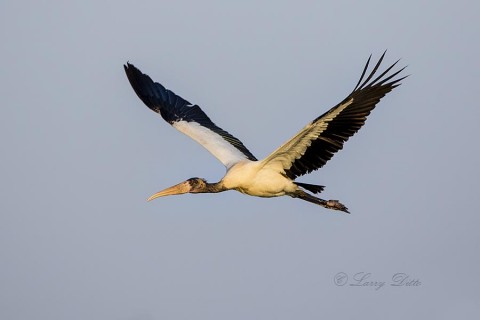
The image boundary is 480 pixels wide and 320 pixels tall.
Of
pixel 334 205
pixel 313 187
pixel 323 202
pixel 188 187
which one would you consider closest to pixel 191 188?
pixel 188 187

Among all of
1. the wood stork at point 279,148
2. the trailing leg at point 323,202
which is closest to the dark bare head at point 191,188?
the wood stork at point 279,148

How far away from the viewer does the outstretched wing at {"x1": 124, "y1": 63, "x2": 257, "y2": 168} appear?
2509cm

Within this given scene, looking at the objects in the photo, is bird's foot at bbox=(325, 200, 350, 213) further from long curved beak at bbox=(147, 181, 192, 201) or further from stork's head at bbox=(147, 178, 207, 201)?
long curved beak at bbox=(147, 181, 192, 201)

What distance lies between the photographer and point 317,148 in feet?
72.3

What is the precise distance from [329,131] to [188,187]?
371 centimetres

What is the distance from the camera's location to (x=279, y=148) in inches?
848

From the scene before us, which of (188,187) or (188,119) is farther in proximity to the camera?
(188,119)

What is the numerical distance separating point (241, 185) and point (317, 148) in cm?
178

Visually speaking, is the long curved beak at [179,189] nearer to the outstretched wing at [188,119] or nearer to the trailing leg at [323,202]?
the outstretched wing at [188,119]

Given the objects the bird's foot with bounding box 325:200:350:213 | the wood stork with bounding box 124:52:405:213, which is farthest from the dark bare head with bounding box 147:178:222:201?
the bird's foot with bounding box 325:200:350:213

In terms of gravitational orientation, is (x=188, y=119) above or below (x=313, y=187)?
above

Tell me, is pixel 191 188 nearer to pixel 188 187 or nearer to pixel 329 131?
pixel 188 187

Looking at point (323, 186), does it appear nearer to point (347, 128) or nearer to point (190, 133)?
point (347, 128)

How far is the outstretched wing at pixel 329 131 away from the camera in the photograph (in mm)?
20797
